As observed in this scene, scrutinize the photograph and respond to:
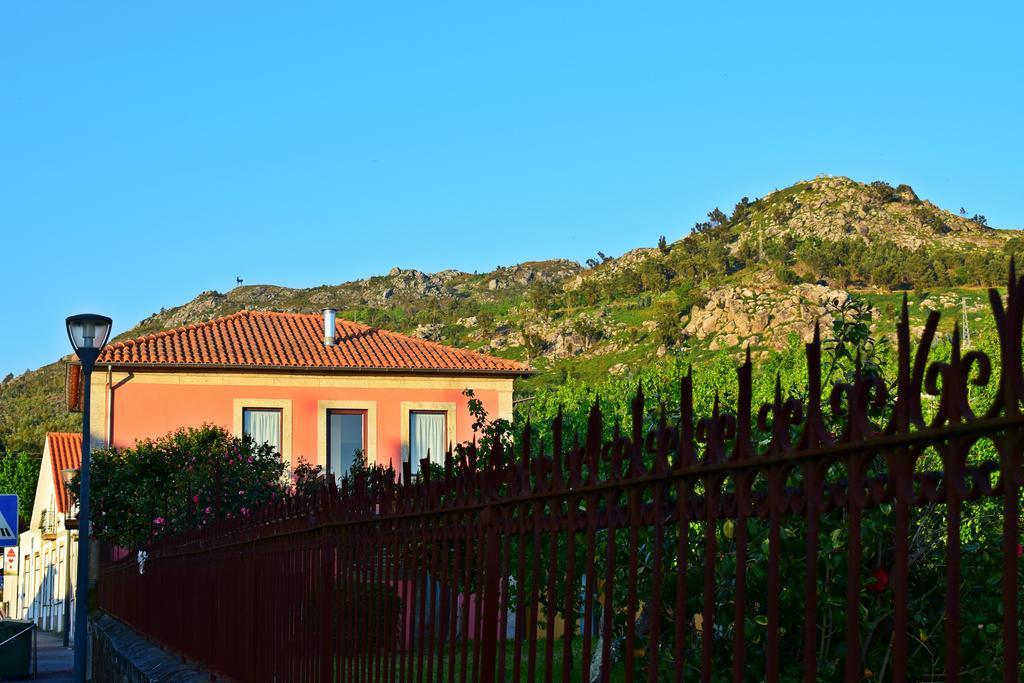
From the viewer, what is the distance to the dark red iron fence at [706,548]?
1878mm

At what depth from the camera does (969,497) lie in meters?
1.81

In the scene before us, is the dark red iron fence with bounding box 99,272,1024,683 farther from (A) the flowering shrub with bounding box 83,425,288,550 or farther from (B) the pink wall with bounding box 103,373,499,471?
(B) the pink wall with bounding box 103,373,499,471

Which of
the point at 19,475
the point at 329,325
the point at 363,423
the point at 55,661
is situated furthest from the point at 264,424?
the point at 19,475

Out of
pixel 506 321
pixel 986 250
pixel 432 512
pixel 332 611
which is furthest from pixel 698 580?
pixel 506 321

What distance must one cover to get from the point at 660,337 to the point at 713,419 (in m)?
86.1

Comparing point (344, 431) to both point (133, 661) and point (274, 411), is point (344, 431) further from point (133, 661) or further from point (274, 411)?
point (133, 661)

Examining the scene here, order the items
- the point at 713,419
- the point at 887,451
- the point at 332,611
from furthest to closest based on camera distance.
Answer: the point at 332,611
the point at 713,419
the point at 887,451

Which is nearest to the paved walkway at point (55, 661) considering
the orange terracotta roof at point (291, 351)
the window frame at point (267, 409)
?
the window frame at point (267, 409)

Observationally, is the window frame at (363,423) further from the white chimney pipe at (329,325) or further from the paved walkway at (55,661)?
the paved walkway at (55,661)

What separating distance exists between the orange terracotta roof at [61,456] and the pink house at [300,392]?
6664 millimetres

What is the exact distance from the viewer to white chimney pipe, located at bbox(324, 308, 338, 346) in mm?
36250

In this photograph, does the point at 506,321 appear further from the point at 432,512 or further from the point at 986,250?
the point at 432,512

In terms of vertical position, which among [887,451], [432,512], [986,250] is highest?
[986,250]

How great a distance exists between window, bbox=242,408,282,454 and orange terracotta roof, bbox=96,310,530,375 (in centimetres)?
131
